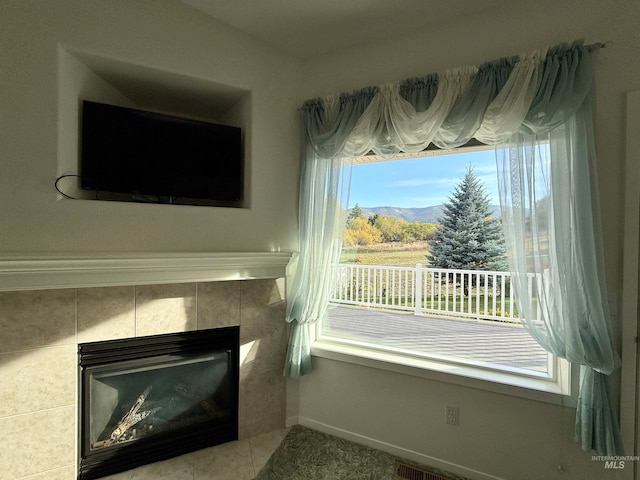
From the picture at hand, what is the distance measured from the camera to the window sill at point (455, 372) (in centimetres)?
183

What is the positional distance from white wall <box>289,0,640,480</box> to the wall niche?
63 centimetres

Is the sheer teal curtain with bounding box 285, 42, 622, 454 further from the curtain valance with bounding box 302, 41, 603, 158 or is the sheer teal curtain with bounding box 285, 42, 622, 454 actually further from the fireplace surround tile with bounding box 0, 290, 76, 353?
the fireplace surround tile with bounding box 0, 290, 76, 353

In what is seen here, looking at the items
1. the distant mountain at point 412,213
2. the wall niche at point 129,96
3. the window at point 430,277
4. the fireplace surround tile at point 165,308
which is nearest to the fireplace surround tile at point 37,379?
the fireplace surround tile at point 165,308

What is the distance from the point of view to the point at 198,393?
234cm

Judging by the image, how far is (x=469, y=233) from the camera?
6.98ft

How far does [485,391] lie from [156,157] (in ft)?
7.79

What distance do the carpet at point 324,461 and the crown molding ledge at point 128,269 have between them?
3.81 feet

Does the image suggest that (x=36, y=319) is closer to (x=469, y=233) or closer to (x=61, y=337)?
(x=61, y=337)

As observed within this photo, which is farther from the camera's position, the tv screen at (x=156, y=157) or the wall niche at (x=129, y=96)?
the tv screen at (x=156, y=157)

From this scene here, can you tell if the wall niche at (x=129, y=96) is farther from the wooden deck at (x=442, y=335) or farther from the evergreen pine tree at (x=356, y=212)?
the wooden deck at (x=442, y=335)

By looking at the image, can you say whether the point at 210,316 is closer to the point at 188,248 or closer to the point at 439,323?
the point at 188,248

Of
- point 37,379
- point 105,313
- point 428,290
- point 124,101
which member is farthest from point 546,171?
point 37,379

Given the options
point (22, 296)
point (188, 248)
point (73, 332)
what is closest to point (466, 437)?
point (188, 248)

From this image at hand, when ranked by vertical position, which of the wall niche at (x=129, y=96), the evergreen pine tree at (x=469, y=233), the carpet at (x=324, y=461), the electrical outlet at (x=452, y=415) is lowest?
the carpet at (x=324, y=461)
